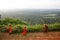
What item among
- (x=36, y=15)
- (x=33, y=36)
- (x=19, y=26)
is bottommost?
(x=33, y=36)

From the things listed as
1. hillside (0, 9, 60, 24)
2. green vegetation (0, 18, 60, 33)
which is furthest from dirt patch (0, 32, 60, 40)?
hillside (0, 9, 60, 24)

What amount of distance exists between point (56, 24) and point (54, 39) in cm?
104

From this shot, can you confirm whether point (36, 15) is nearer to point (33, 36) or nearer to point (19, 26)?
point (19, 26)

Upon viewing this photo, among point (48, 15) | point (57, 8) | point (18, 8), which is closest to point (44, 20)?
point (48, 15)

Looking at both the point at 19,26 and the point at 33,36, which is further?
the point at 19,26

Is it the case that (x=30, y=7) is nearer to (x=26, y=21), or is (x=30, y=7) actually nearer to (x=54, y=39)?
(x=26, y=21)

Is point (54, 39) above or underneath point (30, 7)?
underneath

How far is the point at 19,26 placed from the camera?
24.1 ft

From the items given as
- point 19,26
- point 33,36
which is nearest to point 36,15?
point 19,26

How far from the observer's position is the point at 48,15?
294 inches

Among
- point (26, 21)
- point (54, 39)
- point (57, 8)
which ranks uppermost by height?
point (57, 8)

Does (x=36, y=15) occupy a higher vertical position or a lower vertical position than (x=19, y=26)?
higher

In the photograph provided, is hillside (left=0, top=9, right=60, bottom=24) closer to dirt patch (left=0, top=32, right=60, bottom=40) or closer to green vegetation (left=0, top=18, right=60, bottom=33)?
green vegetation (left=0, top=18, right=60, bottom=33)

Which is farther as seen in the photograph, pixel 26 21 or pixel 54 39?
pixel 26 21
